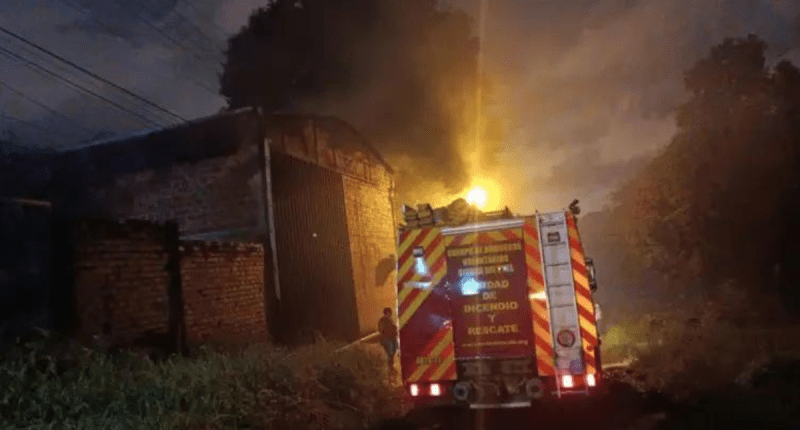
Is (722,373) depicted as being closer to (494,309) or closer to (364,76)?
(494,309)

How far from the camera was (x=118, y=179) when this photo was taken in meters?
13.2

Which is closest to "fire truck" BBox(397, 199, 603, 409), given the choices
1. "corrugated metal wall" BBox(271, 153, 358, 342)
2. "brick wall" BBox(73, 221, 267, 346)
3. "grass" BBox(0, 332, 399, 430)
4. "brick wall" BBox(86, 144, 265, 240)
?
"grass" BBox(0, 332, 399, 430)

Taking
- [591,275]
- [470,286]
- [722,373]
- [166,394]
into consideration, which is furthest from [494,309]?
[722,373]

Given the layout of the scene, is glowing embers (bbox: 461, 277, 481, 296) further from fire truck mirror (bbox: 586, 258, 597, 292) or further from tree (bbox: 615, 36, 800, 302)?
tree (bbox: 615, 36, 800, 302)

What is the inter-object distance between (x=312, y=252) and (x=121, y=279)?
5.59 meters

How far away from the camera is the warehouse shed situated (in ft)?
39.9

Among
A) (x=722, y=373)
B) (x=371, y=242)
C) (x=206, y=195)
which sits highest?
(x=206, y=195)

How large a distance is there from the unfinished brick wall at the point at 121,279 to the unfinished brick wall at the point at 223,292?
55cm

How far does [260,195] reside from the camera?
12094 mm

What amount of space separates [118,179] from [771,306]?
19382 millimetres

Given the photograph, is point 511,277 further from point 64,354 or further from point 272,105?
point 272,105

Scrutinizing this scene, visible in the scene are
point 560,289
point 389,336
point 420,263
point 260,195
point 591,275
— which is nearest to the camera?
point 560,289

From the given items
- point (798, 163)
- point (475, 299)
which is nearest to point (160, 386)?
point (475, 299)

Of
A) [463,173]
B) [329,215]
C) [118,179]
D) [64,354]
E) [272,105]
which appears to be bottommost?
[64,354]
